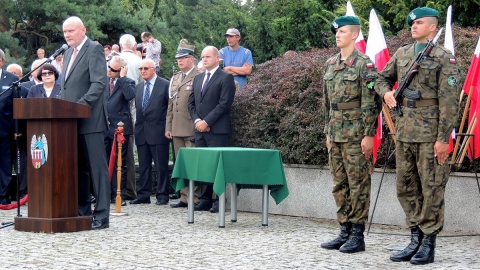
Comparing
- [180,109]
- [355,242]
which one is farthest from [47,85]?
[355,242]

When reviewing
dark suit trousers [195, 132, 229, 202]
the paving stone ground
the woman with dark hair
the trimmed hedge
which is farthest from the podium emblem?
the trimmed hedge

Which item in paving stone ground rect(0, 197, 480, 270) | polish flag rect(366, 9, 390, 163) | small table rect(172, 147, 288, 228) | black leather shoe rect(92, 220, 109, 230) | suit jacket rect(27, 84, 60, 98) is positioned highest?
polish flag rect(366, 9, 390, 163)

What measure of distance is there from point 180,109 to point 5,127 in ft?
8.68

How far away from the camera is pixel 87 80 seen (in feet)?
35.2

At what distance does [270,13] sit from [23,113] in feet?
28.7

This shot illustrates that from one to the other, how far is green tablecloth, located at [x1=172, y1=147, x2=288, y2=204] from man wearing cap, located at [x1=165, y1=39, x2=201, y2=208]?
6.94 ft

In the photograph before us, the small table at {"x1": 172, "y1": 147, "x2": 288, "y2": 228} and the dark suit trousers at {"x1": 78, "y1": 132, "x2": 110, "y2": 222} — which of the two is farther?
the small table at {"x1": 172, "y1": 147, "x2": 288, "y2": 228}

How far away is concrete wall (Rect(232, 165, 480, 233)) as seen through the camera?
34.7 ft

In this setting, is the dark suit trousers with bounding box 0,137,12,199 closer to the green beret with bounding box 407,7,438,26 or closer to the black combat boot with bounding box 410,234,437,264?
the black combat boot with bounding box 410,234,437,264

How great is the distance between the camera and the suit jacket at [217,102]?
42.0 ft

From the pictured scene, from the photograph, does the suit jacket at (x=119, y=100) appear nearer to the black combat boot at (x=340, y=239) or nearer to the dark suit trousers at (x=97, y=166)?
the dark suit trousers at (x=97, y=166)

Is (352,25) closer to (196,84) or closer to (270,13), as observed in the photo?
(196,84)

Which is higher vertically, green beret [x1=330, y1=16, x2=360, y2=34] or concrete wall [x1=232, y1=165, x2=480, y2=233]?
green beret [x1=330, y1=16, x2=360, y2=34]

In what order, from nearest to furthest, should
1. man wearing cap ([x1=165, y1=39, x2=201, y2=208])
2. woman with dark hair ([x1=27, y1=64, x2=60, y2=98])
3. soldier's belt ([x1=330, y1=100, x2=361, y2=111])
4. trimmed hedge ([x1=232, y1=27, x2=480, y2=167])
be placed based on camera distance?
soldier's belt ([x1=330, y1=100, x2=361, y2=111]), trimmed hedge ([x1=232, y1=27, x2=480, y2=167]), woman with dark hair ([x1=27, y1=64, x2=60, y2=98]), man wearing cap ([x1=165, y1=39, x2=201, y2=208])
